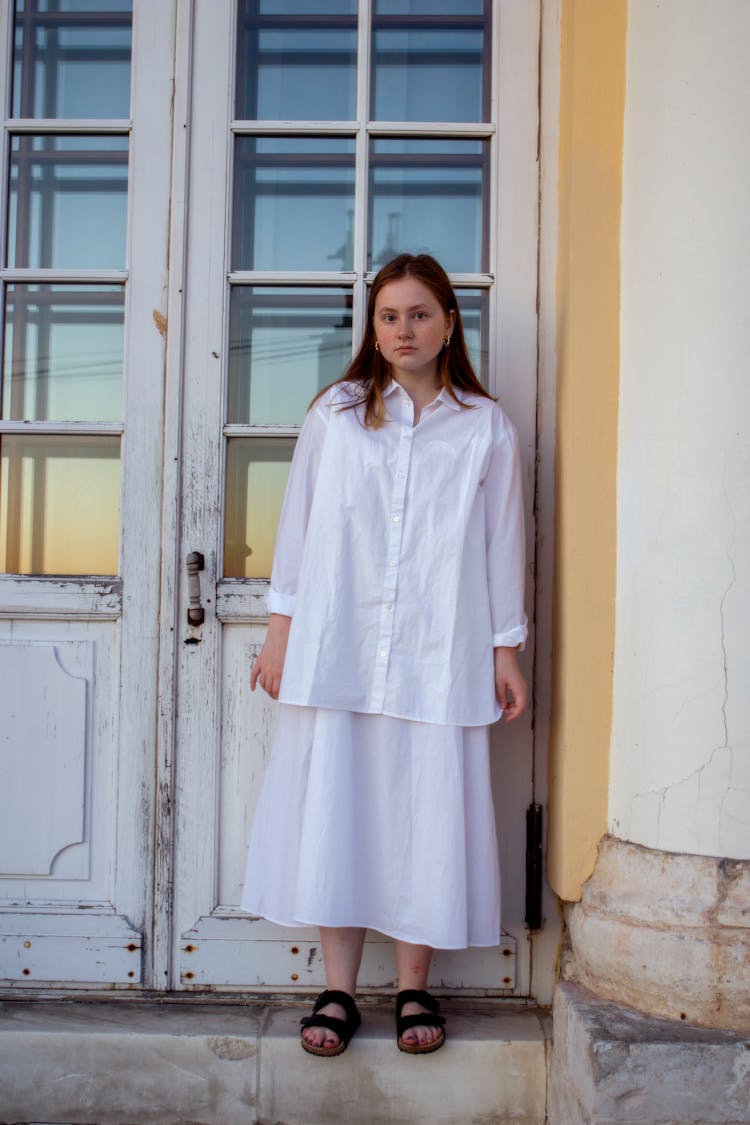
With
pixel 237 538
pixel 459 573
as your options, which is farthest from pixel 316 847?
pixel 237 538

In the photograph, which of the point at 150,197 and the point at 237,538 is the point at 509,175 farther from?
the point at 237,538

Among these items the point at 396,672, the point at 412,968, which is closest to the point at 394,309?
the point at 396,672

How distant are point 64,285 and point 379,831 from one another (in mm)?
1606

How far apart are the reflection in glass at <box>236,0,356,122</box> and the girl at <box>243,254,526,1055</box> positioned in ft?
2.04

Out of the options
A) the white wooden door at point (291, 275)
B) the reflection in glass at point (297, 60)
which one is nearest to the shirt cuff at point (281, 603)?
the white wooden door at point (291, 275)

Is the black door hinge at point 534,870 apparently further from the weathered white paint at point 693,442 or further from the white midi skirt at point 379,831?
the weathered white paint at point 693,442

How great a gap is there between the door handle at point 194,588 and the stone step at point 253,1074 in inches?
37.2

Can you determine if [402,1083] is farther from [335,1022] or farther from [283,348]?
[283,348]

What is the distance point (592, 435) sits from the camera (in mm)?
2342

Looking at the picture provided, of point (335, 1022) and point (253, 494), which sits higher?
point (253, 494)

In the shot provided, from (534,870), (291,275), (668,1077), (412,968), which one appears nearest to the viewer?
(668,1077)

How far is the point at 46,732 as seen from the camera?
2623 millimetres

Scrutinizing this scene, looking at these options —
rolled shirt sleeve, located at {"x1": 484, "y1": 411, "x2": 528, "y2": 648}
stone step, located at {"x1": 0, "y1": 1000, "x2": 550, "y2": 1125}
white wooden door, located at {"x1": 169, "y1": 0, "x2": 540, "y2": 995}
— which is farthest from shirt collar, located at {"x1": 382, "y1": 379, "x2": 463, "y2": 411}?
stone step, located at {"x1": 0, "y1": 1000, "x2": 550, "y2": 1125}

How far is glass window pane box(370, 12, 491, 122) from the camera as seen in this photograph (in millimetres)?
2715
